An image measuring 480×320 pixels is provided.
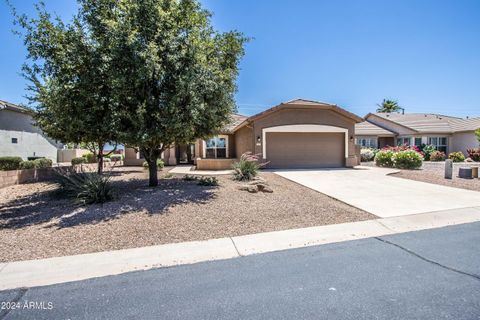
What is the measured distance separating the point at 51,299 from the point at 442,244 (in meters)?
6.44

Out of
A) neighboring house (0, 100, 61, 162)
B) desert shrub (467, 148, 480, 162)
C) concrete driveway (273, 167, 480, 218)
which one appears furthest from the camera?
Result: desert shrub (467, 148, 480, 162)

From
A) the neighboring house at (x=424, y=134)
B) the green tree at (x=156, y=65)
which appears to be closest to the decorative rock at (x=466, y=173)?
the green tree at (x=156, y=65)

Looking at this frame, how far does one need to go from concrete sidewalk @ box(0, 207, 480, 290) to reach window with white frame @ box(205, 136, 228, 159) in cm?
1682

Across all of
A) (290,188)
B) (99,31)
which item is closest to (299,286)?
(290,188)

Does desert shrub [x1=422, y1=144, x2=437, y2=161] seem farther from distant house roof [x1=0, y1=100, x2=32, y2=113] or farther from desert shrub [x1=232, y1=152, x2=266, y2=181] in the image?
distant house roof [x1=0, y1=100, x2=32, y2=113]

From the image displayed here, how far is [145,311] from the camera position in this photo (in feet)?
9.37

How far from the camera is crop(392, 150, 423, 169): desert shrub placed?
16.8 meters

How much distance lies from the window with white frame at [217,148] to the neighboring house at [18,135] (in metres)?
12.6

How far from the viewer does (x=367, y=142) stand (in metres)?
28.5

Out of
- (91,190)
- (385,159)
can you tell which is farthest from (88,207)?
(385,159)

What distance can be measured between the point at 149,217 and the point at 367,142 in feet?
92.6

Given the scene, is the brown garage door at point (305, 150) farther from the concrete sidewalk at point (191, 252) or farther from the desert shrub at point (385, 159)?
the concrete sidewalk at point (191, 252)

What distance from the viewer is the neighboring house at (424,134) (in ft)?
88.2

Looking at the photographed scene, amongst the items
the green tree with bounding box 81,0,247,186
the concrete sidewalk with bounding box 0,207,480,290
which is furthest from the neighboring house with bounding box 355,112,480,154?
the green tree with bounding box 81,0,247,186
